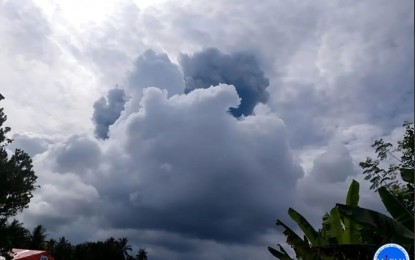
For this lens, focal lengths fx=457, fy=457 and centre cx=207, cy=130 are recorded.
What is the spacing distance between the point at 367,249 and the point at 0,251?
23665 millimetres

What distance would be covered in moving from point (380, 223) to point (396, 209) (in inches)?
39.1

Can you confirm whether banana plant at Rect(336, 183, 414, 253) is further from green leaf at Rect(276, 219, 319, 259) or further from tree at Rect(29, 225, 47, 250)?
tree at Rect(29, 225, 47, 250)

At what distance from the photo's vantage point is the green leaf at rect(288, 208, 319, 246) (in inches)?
496

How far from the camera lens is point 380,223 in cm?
924

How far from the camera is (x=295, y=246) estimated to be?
11.7m

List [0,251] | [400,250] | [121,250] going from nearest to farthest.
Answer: [400,250] < [0,251] < [121,250]

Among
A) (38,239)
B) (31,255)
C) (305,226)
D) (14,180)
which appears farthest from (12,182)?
(38,239)

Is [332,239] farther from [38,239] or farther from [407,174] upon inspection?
[38,239]

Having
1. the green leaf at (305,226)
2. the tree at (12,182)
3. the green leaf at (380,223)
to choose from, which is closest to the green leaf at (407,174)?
the green leaf at (380,223)

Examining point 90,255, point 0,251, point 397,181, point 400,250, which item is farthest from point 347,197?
point 90,255

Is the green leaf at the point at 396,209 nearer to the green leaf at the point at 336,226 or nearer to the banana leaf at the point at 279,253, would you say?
the green leaf at the point at 336,226

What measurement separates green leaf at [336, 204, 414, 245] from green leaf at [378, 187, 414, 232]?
0.58m

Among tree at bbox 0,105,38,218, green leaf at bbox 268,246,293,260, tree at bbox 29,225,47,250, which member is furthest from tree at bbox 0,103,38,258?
tree at bbox 29,225,47,250

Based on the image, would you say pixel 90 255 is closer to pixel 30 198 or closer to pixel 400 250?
pixel 30 198
